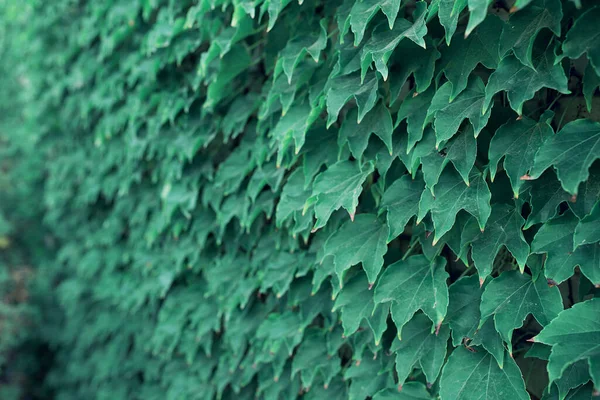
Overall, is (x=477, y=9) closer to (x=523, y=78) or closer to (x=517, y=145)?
(x=523, y=78)

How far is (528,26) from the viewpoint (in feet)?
3.52

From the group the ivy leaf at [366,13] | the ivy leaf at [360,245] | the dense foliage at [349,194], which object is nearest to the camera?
the dense foliage at [349,194]

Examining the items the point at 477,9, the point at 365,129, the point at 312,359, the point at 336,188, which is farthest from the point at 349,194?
the point at 312,359

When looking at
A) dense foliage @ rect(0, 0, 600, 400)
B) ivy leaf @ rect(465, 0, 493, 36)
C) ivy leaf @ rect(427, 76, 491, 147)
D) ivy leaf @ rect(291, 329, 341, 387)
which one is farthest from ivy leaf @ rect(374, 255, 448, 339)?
ivy leaf @ rect(465, 0, 493, 36)

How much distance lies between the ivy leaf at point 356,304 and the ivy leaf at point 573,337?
17.9 inches

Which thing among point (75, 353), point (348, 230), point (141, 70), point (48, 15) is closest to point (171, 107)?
point (141, 70)

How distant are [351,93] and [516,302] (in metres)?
0.61

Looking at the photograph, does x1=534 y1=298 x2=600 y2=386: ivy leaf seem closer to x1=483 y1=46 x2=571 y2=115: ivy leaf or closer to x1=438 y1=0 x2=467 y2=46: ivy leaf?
x1=483 y1=46 x2=571 y2=115: ivy leaf

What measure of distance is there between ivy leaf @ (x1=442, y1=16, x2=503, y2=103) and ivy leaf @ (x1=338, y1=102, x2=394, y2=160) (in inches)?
7.6

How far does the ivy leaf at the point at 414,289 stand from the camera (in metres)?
1.22

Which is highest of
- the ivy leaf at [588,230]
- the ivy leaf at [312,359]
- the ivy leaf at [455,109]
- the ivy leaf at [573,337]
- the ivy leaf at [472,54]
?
the ivy leaf at [472,54]

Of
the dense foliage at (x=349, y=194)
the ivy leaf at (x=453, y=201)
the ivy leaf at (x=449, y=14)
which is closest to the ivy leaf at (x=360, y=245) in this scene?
the dense foliage at (x=349, y=194)

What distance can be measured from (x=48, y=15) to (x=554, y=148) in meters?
3.11

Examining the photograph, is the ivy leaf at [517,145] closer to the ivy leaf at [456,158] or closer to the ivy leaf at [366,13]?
the ivy leaf at [456,158]
